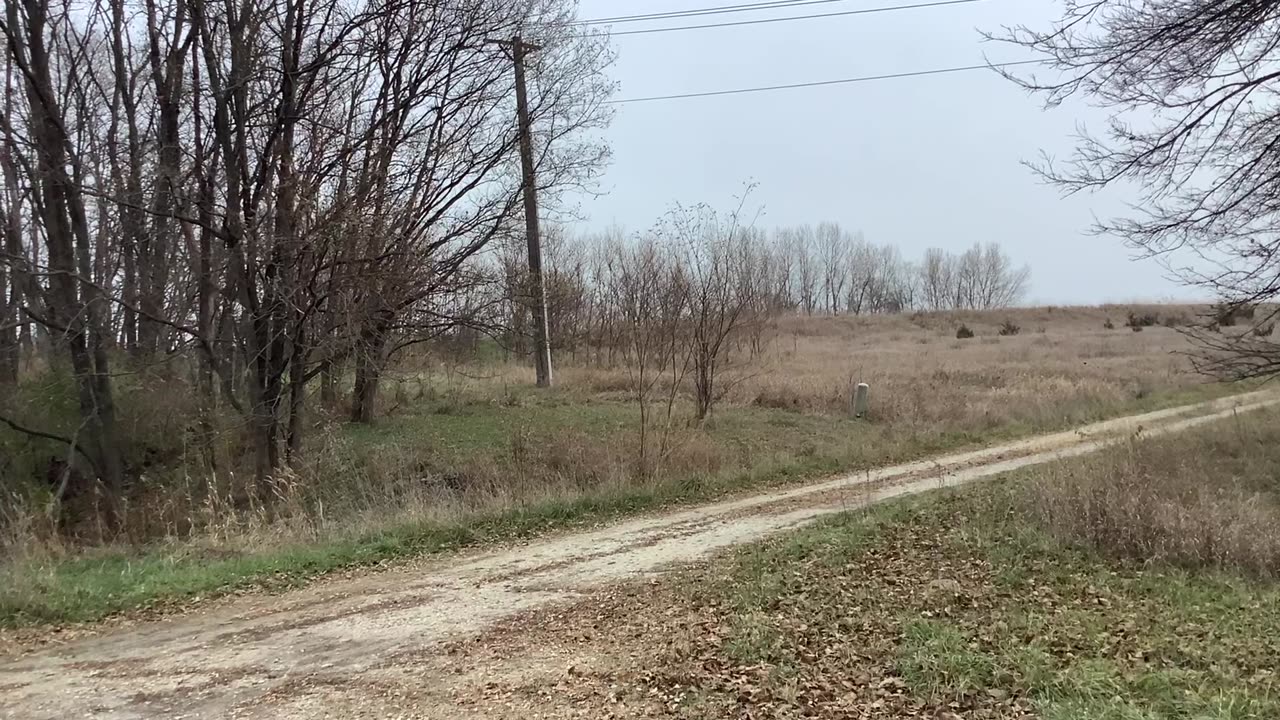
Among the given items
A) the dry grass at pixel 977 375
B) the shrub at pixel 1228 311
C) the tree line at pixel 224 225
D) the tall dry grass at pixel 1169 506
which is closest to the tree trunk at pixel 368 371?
the tree line at pixel 224 225

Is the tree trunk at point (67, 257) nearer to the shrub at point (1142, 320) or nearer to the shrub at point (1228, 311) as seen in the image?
the shrub at point (1228, 311)

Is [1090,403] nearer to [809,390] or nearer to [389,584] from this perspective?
[809,390]

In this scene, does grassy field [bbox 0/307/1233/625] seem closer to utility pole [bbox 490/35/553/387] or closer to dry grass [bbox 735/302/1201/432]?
dry grass [bbox 735/302/1201/432]

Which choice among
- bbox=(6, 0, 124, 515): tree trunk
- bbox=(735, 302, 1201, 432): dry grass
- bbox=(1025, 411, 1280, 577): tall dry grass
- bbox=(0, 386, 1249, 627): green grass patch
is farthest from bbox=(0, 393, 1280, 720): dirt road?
bbox=(735, 302, 1201, 432): dry grass

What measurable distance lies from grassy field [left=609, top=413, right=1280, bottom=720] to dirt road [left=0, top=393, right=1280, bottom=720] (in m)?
1.07

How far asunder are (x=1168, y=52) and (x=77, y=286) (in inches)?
594

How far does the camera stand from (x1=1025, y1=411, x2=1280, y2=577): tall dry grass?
20.3 ft

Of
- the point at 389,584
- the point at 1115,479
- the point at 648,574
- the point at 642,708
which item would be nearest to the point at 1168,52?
the point at 1115,479

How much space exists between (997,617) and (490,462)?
8.86m

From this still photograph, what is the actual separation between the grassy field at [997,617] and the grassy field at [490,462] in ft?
11.3

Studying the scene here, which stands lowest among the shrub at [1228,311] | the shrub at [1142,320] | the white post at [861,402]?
the white post at [861,402]

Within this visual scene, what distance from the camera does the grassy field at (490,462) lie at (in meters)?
7.45

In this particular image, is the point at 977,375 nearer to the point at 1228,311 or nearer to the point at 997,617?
the point at 1228,311

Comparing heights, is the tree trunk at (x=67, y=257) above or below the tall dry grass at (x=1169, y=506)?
above
